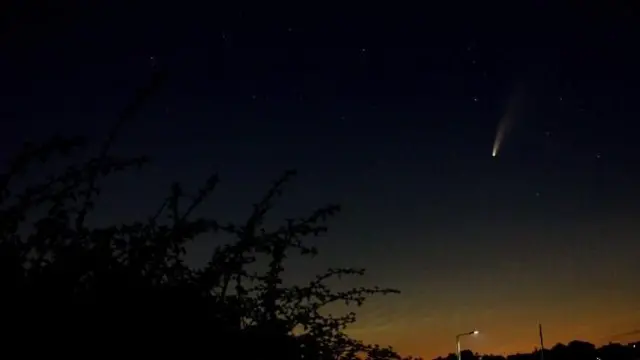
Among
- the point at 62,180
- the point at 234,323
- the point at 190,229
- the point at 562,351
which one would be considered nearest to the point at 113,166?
the point at 62,180

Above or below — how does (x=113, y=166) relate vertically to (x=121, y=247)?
above

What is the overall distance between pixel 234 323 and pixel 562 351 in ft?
488

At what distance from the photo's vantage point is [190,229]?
9.87 ft

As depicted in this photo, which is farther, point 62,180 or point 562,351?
point 562,351

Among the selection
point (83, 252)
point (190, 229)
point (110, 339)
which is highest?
point (190, 229)

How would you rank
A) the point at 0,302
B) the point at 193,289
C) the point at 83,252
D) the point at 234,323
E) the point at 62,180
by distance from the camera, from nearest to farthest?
the point at 0,302 → the point at 83,252 → the point at 62,180 → the point at 193,289 → the point at 234,323

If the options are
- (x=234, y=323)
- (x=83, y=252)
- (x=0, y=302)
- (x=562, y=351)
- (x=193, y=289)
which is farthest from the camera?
(x=562, y=351)

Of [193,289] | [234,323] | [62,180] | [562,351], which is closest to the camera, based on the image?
[62,180]

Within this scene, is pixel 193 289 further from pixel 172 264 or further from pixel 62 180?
pixel 62 180

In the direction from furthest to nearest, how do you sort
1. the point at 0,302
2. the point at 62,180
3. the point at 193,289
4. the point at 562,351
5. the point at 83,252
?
the point at 562,351 < the point at 193,289 < the point at 62,180 < the point at 83,252 < the point at 0,302

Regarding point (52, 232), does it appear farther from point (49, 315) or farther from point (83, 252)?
point (49, 315)

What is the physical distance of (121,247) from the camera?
303 centimetres

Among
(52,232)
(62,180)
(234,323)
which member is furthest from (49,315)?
(234,323)

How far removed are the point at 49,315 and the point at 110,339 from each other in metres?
0.21
